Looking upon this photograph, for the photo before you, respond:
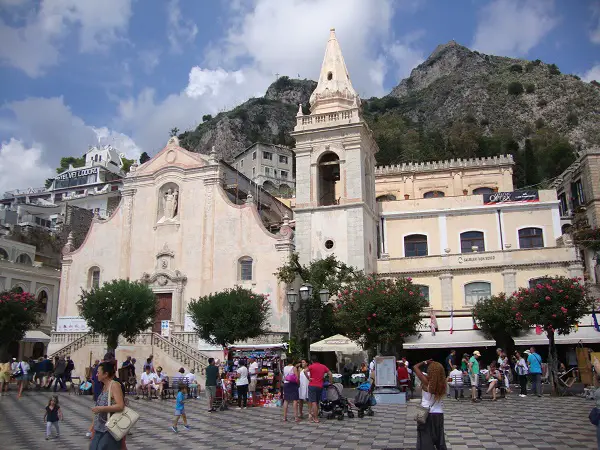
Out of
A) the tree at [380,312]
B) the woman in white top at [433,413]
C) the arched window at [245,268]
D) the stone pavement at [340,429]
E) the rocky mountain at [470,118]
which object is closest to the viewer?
the woman in white top at [433,413]

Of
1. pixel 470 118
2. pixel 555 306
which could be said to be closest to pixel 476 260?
pixel 555 306

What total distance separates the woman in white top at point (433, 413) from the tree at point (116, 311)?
2209cm

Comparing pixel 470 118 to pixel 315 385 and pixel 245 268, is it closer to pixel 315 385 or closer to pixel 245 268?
pixel 245 268

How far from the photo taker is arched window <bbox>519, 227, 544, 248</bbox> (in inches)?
1363

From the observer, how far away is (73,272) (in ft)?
123

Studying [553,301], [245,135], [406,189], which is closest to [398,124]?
[245,135]

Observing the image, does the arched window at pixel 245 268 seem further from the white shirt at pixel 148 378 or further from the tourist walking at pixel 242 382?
the tourist walking at pixel 242 382

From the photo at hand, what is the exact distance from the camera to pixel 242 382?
19.3 m

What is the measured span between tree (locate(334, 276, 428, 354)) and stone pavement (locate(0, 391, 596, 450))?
17.6ft

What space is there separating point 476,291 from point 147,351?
18.3m

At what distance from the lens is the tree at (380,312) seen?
2445cm

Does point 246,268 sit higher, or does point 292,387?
point 246,268

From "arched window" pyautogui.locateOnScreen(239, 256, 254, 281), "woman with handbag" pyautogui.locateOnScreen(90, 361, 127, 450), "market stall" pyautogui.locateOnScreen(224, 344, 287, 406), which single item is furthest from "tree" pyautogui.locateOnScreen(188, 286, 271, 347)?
"woman with handbag" pyautogui.locateOnScreen(90, 361, 127, 450)

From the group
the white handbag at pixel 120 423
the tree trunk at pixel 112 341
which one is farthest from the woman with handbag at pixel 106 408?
the tree trunk at pixel 112 341
